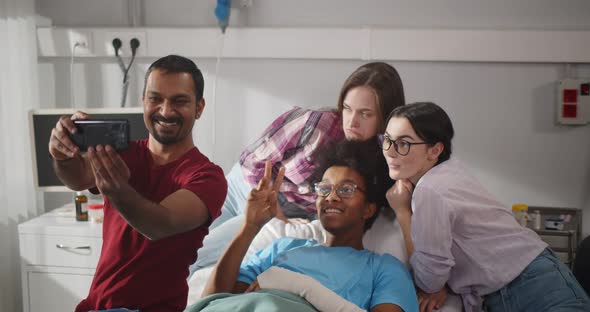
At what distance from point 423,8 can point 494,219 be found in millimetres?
1204

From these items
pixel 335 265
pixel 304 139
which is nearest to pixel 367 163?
pixel 335 265

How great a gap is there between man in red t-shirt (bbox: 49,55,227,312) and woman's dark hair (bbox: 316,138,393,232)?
2.17 ft

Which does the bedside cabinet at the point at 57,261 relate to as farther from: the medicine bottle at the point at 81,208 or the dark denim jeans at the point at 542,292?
the dark denim jeans at the point at 542,292

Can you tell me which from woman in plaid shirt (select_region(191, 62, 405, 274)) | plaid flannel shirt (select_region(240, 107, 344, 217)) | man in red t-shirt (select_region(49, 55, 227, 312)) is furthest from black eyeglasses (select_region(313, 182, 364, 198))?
man in red t-shirt (select_region(49, 55, 227, 312))

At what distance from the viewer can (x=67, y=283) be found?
2.28 metres

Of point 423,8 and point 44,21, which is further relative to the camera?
point 44,21

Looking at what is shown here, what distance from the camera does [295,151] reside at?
7.09 feet

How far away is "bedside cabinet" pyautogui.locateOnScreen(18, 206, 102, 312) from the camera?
2248 mm

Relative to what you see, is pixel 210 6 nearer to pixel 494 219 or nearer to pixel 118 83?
pixel 118 83

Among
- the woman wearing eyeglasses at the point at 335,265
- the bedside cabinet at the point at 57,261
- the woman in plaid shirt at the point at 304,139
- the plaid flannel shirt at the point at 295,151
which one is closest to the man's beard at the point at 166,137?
the woman wearing eyeglasses at the point at 335,265

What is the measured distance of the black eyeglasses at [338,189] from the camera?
1466 mm

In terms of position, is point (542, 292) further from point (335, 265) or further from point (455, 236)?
point (335, 265)

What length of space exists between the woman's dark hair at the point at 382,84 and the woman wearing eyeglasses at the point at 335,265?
8.3 inches

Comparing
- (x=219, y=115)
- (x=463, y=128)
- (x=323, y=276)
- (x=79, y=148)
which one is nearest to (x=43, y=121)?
(x=219, y=115)
